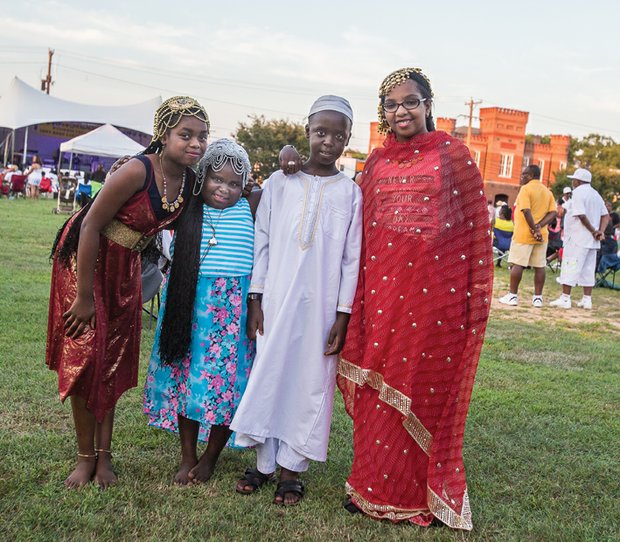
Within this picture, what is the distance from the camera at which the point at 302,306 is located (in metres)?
3.01

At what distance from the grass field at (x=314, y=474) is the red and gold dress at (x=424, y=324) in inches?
7.8

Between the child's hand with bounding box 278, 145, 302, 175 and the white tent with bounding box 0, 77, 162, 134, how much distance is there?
1140 inches

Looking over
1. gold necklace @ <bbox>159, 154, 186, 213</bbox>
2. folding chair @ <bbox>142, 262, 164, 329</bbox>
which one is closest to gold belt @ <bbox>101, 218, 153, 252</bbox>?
gold necklace @ <bbox>159, 154, 186, 213</bbox>

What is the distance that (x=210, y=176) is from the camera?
3.16 meters

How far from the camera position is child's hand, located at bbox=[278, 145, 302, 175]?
10.0 feet

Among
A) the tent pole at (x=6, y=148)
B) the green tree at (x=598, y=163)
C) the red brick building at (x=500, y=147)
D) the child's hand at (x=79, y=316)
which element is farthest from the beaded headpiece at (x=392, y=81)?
the red brick building at (x=500, y=147)

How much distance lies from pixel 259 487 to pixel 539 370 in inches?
134

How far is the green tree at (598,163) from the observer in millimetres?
42750

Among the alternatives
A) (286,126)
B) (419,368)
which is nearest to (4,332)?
(419,368)

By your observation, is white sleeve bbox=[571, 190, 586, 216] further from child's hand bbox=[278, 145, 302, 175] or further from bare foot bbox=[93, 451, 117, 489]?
bare foot bbox=[93, 451, 117, 489]

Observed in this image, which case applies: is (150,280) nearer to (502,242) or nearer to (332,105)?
(332,105)

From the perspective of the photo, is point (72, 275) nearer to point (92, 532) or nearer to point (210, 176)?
point (210, 176)

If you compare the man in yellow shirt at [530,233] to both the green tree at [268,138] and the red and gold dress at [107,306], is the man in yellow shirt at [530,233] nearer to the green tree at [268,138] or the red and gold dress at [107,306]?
the red and gold dress at [107,306]

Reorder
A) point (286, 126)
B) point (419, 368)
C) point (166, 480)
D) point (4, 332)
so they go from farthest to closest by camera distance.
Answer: point (286, 126), point (4, 332), point (166, 480), point (419, 368)
